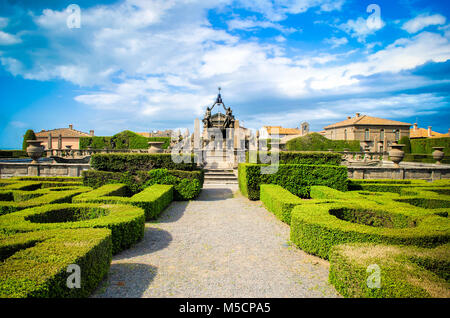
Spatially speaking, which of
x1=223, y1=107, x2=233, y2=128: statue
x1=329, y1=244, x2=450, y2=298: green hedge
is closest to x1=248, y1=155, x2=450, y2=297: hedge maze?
x1=329, y1=244, x2=450, y2=298: green hedge

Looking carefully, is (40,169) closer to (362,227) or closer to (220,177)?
(220,177)

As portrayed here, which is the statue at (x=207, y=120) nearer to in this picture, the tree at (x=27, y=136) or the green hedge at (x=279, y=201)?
the green hedge at (x=279, y=201)

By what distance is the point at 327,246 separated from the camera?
466 centimetres

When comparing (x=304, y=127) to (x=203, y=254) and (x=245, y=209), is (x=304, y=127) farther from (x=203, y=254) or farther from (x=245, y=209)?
(x=203, y=254)

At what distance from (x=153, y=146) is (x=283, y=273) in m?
11.5

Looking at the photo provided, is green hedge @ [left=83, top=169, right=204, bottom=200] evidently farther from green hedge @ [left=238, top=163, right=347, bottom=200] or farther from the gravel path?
the gravel path

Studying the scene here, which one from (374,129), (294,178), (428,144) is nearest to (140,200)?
(294,178)

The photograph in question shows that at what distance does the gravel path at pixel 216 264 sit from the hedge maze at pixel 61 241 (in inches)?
14.5

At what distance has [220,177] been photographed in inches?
644

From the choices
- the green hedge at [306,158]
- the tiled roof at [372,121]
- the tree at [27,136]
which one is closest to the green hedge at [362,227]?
the green hedge at [306,158]

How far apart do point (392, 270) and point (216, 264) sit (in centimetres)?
272

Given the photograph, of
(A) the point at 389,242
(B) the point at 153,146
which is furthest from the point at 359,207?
(B) the point at 153,146

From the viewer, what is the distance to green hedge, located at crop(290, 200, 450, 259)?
13.7 feet

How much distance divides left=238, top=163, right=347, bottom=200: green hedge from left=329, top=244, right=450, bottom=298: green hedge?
669 centimetres
